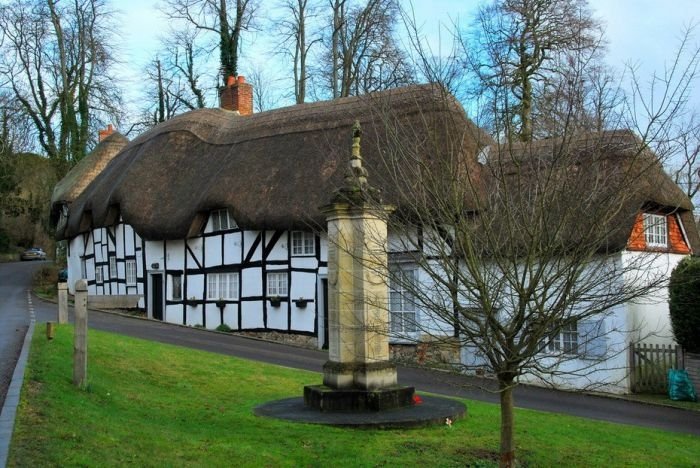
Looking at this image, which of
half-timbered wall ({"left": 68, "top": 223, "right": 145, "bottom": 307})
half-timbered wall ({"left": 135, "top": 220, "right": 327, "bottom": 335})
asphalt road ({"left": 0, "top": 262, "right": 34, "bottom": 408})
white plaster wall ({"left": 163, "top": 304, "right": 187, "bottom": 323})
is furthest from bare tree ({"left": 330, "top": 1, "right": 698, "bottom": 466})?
half-timbered wall ({"left": 68, "top": 223, "right": 145, "bottom": 307})

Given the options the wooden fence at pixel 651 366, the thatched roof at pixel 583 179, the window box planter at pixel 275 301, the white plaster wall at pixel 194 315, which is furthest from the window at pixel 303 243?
the thatched roof at pixel 583 179

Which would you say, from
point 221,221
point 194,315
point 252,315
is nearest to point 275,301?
point 252,315

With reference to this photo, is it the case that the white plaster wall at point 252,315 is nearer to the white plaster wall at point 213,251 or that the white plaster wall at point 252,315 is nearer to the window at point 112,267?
the white plaster wall at point 213,251

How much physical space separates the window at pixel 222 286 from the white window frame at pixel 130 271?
483 centimetres

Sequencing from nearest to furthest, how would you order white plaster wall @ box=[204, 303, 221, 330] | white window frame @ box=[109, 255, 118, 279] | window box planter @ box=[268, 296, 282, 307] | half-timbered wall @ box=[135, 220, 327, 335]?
half-timbered wall @ box=[135, 220, 327, 335], window box planter @ box=[268, 296, 282, 307], white plaster wall @ box=[204, 303, 221, 330], white window frame @ box=[109, 255, 118, 279]

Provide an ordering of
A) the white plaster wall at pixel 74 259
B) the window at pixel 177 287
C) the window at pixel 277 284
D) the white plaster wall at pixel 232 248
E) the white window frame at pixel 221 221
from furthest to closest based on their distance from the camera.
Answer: the white plaster wall at pixel 74 259 < the window at pixel 177 287 < the white window frame at pixel 221 221 < the white plaster wall at pixel 232 248 < the window at pixel 277 284

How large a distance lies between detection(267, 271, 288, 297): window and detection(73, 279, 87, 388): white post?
11.3 m

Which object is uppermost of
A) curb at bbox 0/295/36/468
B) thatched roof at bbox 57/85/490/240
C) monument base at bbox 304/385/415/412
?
thatched roof at bbox 57/85/490/240

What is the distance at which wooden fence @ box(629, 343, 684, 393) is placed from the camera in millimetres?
15922

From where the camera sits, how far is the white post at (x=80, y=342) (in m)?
9.42

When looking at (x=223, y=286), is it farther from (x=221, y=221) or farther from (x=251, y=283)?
(x=221, y=221)

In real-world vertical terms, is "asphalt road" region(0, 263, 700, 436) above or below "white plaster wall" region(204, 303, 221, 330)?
below

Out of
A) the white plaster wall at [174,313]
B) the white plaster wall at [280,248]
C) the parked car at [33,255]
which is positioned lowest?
the white plaster wall at [174,313]

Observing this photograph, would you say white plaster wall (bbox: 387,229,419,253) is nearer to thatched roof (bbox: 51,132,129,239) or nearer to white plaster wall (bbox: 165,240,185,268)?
white plaster wall (bbox: 165,240,185,268)
